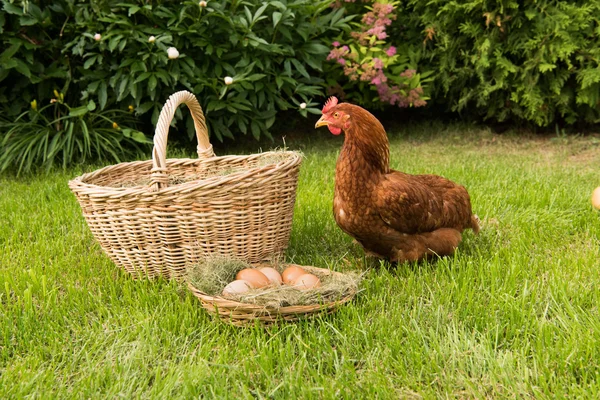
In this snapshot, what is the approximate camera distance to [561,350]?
1.97m

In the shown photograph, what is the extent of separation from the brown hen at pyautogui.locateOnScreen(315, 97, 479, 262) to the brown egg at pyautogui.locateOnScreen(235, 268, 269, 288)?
52 cm

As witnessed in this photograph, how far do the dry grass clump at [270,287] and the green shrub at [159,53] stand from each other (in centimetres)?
233

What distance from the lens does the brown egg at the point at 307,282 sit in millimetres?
2350

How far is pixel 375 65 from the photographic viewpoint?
5402 millimetres

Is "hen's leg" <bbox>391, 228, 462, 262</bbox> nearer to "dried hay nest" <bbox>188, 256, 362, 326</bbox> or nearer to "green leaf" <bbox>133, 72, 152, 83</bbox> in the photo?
"dried hay nest" <bbox>188, 256, 362, 326</bbox>

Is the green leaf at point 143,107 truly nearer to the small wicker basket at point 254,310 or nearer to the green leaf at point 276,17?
the green leaf at point 276,17

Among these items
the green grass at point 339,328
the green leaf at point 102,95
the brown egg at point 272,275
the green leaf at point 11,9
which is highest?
the green leaf at point 11,9

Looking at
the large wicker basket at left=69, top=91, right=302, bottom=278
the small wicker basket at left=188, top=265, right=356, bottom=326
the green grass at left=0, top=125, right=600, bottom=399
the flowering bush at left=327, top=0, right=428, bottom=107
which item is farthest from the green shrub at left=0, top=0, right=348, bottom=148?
the small wicker basket at left=188, top=265, right=356, bottom=326

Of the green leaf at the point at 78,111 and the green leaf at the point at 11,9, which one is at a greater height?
the green leaf at the point at 11,9

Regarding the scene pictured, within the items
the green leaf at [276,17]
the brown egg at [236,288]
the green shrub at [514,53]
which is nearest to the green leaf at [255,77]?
the green leaf at [276,17]

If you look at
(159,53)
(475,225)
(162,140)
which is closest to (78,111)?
(159,53)

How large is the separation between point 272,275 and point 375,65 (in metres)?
3.46

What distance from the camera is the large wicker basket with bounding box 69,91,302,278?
2.46 meters

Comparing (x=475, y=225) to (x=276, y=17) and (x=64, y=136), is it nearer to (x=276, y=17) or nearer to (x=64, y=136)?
(x=276, y=17)
